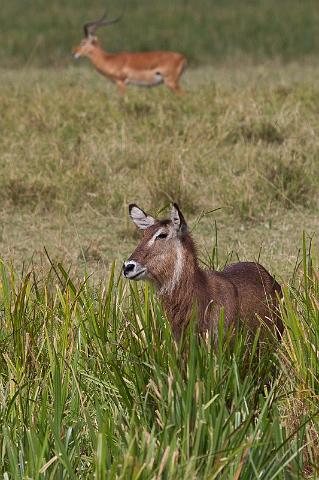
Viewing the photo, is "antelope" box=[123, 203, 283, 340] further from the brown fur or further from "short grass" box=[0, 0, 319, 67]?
"short grass" box=[0, 0, 319, 67]

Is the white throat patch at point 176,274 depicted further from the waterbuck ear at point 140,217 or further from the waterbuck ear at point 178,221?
the waterbuck ear at point 140,217

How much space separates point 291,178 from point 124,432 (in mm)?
5861

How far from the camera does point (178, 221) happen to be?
4703mm

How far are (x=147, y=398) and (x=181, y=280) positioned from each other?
72 centimetres

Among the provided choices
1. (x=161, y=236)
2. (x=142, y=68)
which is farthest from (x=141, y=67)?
(x=161, y=236)

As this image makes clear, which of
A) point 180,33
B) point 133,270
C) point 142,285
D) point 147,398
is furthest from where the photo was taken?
point 180,33

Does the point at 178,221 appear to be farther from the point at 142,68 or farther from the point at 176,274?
the point at 142,68

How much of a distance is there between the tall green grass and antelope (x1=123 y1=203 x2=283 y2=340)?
0.16 metres

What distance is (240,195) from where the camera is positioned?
9008 mm

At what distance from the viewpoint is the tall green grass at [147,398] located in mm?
3555

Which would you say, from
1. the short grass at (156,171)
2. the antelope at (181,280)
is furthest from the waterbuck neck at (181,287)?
the short grass at (156,171)

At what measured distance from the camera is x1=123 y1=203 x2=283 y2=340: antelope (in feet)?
15.4

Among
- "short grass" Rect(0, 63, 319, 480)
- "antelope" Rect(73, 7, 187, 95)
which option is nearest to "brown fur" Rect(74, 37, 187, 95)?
"antelope" Rect(73, 7, 187, 95)

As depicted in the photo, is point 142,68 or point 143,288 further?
point 142,68
